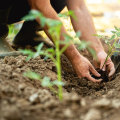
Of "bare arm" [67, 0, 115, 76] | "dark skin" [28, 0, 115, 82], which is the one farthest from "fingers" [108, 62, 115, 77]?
"bare arm" [67, 0, 115, 76]

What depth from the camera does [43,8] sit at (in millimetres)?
1812

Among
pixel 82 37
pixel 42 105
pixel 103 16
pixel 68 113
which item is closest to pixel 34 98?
pixel 42 105

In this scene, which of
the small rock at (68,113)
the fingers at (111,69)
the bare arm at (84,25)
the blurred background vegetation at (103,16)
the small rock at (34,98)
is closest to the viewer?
the small rock at (68,113)

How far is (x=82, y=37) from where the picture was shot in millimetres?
2281

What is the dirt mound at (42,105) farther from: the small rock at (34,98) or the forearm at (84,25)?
the forearm at (84,25)

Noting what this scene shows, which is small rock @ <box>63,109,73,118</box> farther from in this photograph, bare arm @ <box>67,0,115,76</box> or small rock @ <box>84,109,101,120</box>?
bare arm @ <box>67,0,115,76</box>

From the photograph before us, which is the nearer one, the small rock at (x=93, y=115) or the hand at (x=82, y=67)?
the small rock at (x=93, y=115)

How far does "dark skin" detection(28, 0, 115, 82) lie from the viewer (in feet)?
5.94

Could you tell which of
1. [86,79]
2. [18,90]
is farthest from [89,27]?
[18,90]

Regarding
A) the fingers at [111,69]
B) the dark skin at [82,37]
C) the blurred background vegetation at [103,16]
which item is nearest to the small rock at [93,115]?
the dark skin at [82,37]

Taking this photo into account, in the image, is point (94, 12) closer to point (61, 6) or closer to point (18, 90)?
point (61, 6)

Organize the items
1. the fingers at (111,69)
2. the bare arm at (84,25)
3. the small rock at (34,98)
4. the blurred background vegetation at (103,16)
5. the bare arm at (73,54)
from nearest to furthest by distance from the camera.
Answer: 1. the small rock at (34,98)
2. the bare arm at (73,54)
3. the fingers at (111,69)
4. the bare arm at (84,25)
5. the blurred background vegetation at (103,16)

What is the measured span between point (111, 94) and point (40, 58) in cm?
77

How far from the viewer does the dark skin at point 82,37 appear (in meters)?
1.81
